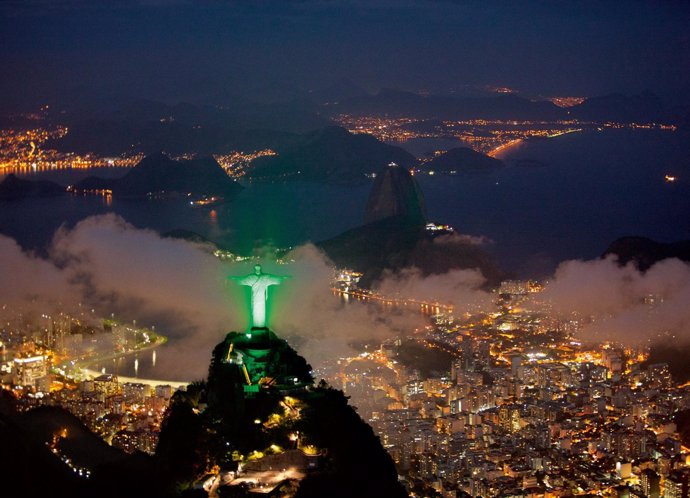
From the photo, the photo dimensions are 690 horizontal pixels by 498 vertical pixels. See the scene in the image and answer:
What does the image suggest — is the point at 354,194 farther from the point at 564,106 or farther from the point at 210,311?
the point at 210,311

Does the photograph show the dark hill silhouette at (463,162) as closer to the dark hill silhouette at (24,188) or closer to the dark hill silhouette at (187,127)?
the dark hill silhouette at (187,127)

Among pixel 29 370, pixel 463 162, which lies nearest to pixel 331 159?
pixel 463 162

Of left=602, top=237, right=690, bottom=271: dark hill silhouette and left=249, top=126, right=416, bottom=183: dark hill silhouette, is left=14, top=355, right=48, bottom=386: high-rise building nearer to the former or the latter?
left=602, top=237, right=690, bottom=271: dark hill silhouette

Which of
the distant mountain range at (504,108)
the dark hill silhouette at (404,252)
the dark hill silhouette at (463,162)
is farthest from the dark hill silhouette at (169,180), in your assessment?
the distant mountain range at (504,108)

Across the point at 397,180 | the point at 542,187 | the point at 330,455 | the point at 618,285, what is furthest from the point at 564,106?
the point at 330,455

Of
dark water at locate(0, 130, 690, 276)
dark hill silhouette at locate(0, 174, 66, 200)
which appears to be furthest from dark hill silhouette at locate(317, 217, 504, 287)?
dark hill silhouette at locate(0, 174, 66, 200)

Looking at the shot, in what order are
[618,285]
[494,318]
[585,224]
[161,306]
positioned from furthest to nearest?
[585,224] → [618,285] → [494,318] → [161,306]
